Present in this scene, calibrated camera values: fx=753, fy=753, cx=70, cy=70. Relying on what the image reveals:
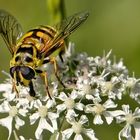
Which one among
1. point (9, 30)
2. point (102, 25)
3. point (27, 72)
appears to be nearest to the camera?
point (27, 72)

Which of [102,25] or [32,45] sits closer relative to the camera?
[32,45]

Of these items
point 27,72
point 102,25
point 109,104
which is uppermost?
point 102,25

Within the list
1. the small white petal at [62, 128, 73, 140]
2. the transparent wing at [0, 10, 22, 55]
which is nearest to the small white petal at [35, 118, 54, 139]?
the small white petal at [62, 128, 73, 140]

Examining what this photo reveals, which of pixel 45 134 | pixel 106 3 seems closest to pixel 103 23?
pixel 106 3

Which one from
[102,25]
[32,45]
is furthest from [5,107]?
[102,25]

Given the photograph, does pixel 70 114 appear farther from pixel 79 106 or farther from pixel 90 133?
pixel 90 133

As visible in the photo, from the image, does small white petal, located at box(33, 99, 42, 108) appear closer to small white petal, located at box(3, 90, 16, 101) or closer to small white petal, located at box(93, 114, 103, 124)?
small white petal, located at box(3, 90, 16, 101)

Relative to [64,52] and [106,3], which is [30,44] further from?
[106,3]
